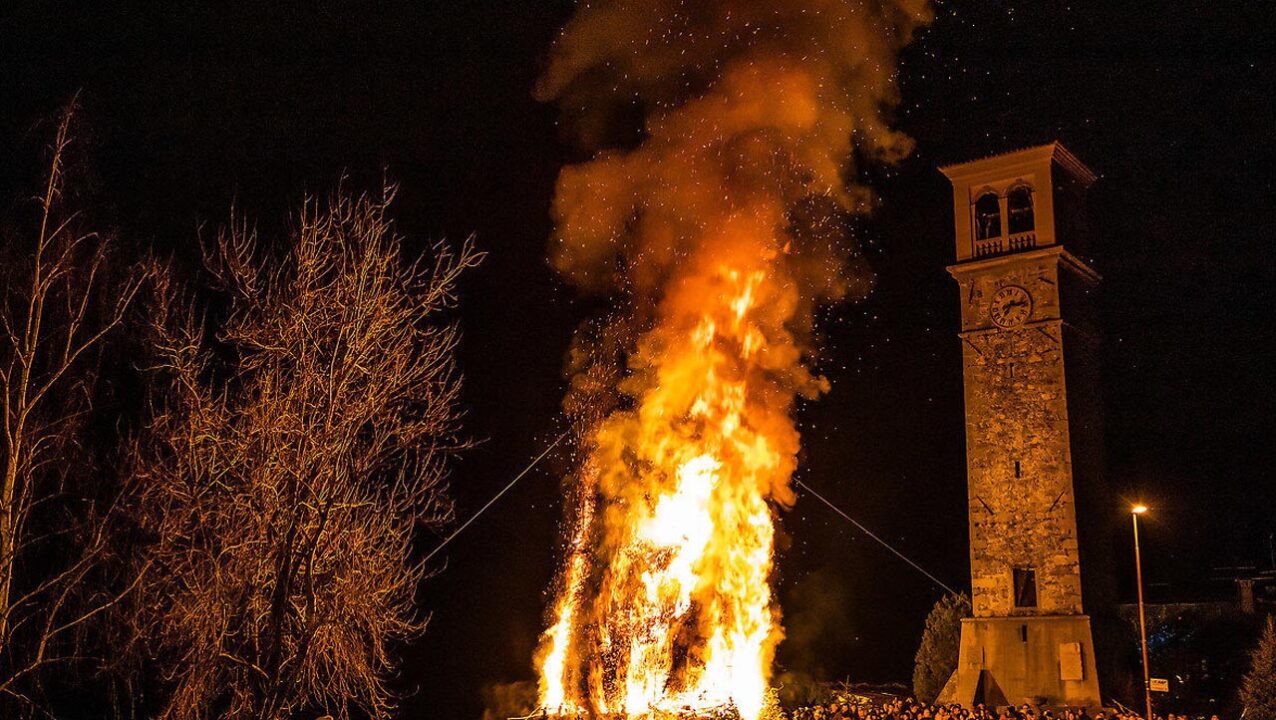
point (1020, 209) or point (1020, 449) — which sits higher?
point (1020, 209)

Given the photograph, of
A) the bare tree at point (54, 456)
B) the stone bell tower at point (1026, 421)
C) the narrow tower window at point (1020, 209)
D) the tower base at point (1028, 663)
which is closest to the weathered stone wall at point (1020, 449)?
the stone bell tower at point (1026, 421)

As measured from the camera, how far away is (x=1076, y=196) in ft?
135

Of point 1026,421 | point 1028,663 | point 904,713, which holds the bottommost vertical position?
point 904,713

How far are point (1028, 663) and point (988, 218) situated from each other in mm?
14431

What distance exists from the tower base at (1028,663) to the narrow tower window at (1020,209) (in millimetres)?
12545

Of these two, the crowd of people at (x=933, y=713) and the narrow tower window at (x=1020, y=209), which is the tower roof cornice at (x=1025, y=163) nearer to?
the narrow tower window at (x=1020, y=209)

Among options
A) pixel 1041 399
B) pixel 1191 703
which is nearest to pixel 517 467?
pixel 1041 399

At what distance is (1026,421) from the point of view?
38125 mm

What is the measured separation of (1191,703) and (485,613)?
986 inches

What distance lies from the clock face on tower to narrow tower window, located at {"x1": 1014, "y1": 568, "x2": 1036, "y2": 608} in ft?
25.0

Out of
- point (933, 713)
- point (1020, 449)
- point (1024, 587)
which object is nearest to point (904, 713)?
point (933, 713)

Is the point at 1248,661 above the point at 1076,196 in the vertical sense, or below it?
A: below

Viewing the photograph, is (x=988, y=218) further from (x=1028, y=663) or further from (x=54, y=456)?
(x=54, y=456)

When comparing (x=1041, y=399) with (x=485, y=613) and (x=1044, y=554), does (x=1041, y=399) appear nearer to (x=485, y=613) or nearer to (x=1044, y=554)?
(x=1044, y=554)
